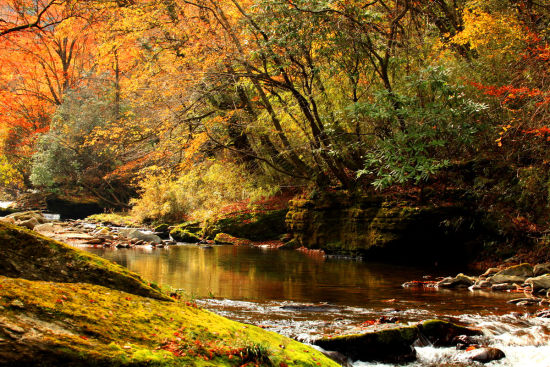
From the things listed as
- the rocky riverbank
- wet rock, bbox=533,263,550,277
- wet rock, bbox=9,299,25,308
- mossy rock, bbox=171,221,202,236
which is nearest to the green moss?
mossy rock, bbox=171,221,202,236

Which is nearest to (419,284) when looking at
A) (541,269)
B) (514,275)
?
(514,275)

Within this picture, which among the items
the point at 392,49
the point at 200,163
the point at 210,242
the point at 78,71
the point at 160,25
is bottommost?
the point at 210,242

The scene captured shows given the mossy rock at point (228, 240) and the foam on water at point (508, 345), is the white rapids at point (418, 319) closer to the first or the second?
the foam on water at point (508, 345)

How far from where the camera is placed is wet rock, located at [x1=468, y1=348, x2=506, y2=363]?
418 centimetres

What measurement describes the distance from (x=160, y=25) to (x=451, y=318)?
12.7 meters

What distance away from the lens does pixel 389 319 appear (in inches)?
199

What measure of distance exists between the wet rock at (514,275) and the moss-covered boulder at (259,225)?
30.3ft

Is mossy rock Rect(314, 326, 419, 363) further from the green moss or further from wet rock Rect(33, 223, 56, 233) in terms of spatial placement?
the green moss

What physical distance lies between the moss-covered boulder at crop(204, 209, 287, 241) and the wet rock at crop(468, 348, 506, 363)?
1222cm

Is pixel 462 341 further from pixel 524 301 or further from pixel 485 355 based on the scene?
pixel 524 301

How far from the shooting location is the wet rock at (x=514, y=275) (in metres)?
7.94

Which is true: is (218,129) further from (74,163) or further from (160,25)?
(74,163)

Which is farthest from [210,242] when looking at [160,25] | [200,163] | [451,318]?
[451,318]

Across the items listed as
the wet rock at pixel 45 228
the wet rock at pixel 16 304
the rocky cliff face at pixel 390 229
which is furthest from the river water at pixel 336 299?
the wet rock at pixel 45 228
